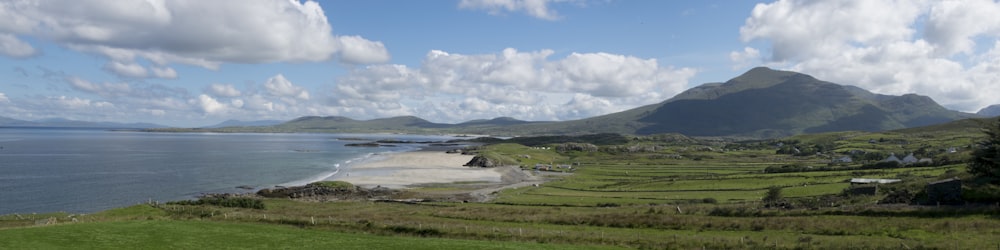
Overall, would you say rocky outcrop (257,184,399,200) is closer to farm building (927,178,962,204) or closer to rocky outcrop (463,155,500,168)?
rocky outcrop (463,155,500,168)

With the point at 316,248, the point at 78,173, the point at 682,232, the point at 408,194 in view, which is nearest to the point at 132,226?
the point at 316,248

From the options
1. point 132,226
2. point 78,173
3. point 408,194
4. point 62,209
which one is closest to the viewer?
point 132,226

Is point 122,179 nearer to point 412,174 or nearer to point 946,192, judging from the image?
point 412,174

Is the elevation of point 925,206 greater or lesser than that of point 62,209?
greater

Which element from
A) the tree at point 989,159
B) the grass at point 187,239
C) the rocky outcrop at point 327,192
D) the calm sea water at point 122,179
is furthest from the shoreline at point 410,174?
the tree at point 989,159

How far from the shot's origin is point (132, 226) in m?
32.8

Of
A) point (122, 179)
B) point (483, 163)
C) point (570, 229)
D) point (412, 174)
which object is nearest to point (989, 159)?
point (570, 229)

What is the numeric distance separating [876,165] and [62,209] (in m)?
134

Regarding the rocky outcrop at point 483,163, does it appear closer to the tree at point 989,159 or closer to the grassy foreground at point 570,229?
the grassy foreground at point 570,229

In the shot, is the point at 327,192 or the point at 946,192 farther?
the point at 327,192

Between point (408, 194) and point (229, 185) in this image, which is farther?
A: point (229, 185)

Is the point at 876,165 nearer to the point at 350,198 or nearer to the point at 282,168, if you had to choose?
the point at 350,198

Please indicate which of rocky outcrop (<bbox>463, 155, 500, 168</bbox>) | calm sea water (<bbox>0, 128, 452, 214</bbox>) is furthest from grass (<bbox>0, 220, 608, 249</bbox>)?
rocky outcrop (<bbox>463, 155, 500, 168</bbox>)

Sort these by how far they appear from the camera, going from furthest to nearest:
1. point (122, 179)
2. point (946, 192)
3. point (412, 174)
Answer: point (412, 174)
point (122, 179)
point (946, 192)
